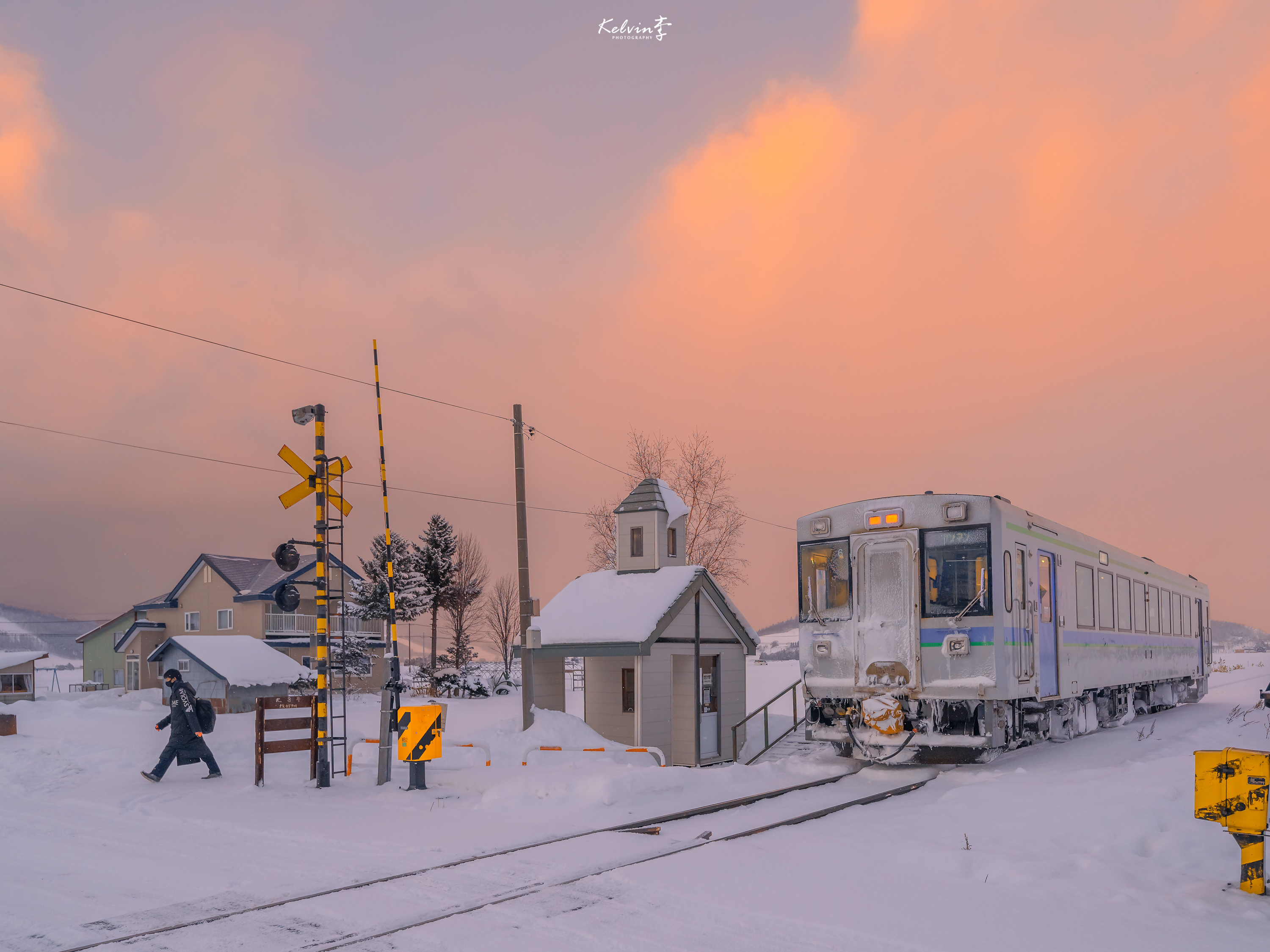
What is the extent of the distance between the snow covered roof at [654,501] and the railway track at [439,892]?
12.3 meters

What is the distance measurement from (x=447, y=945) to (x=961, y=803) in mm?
6830

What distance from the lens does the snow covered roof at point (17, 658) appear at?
45062mm

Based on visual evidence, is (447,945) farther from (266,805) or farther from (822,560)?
(822,560)

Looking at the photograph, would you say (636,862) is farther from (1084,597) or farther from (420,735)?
(1084,597)

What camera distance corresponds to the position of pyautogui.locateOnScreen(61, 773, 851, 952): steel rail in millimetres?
6922

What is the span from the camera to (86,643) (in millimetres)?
56312

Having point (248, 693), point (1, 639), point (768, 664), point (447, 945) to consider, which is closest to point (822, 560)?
point (447, 945)

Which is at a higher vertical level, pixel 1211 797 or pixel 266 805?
pixel 1211 797

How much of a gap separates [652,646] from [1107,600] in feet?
29.2

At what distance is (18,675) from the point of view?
4581 centimetres

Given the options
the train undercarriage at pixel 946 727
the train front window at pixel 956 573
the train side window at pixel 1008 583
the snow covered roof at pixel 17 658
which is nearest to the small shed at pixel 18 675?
the snow covered roof at pixel 17 658

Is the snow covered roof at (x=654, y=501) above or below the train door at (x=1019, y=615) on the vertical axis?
above

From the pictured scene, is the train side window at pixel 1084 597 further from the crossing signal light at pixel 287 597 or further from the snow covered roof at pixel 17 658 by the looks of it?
the snow covered roof at pixel 17 658

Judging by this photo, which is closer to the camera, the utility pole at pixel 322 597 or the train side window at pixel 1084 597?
the utility pole at pixel 322 597
